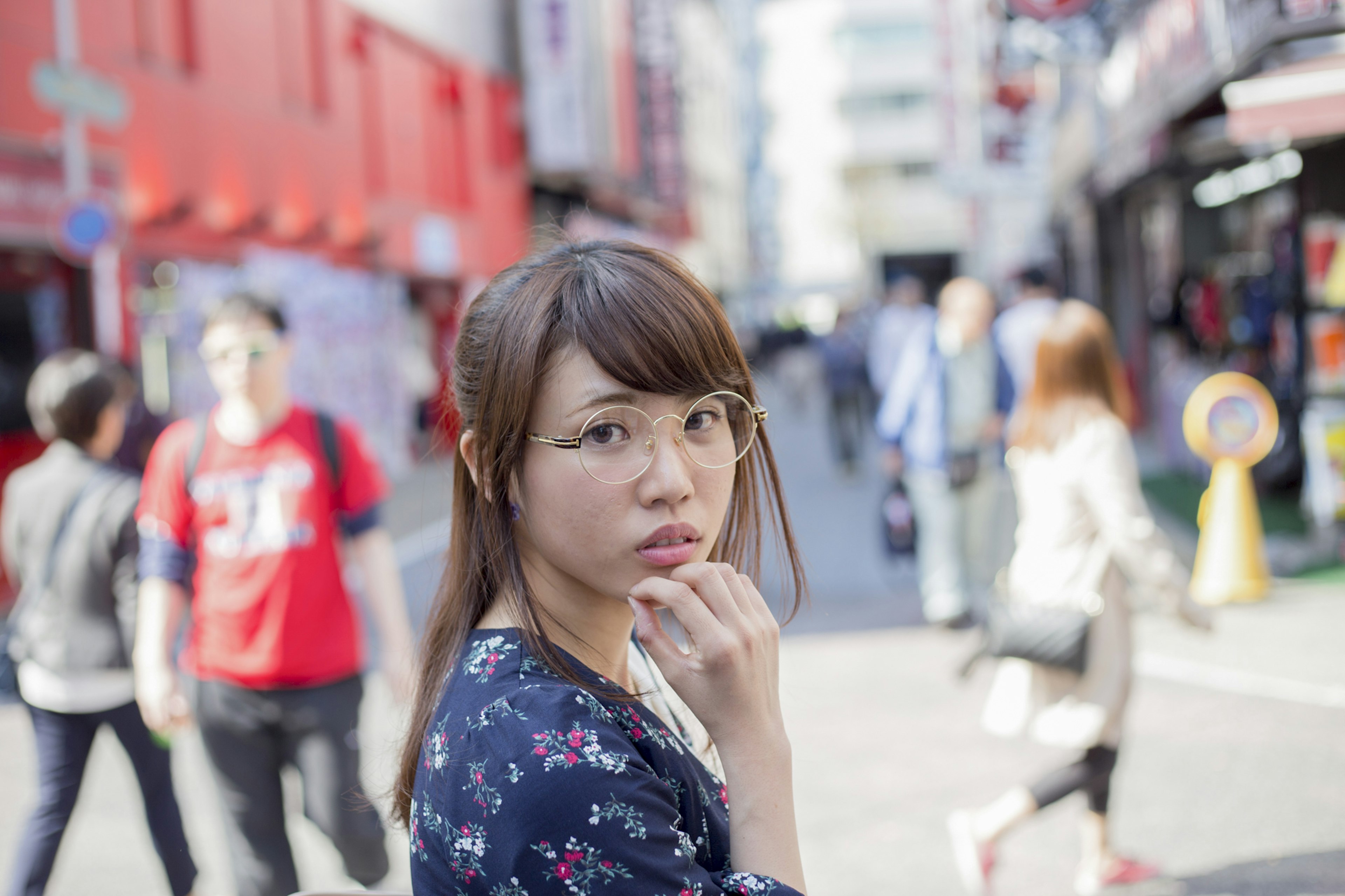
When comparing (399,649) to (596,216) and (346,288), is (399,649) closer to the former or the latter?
(346,288)

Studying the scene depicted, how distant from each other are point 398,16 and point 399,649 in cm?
1776

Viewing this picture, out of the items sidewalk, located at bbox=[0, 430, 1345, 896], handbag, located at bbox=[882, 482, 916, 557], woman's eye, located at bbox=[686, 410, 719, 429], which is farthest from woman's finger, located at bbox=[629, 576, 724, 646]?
handbag, located at bbox=[882, 482, 916, 557]

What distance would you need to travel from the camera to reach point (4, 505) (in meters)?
4.41

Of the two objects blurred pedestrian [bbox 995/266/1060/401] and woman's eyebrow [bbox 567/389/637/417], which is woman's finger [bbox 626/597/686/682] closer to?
woman's eyebrow [bbox 567/389/637/417]

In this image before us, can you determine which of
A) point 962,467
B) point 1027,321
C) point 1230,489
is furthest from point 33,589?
point 1027,321

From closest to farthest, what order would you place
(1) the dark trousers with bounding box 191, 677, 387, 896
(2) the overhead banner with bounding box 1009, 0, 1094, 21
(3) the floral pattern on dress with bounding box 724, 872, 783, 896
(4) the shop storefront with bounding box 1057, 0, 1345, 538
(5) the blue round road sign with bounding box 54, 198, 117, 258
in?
(3) the floral pattern on dress with bounding box 724, 872, 783, 896, (1) the dark trousers with bounding box 191, 677, 387, 896, (4) the shop storefront with bounding box 1057, 0, 1345, 538, (5) the blue round road sign with bounding box 54, 198, 117, 258, (2) the overhead banner with bounding box 1009, 0, 1094, 21

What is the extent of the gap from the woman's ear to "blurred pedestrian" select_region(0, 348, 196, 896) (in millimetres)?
2792

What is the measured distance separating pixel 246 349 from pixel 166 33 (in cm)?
1096

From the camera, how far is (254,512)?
3730 mm

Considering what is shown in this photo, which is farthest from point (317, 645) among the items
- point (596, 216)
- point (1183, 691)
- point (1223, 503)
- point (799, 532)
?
point (596, 216)

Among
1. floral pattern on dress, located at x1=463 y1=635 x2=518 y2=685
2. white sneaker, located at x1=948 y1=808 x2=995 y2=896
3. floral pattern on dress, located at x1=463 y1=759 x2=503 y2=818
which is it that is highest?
floral pattern on dress, located at x1=463 y1=635 x2=518 y2=685

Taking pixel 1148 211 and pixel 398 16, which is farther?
pixel 398 16

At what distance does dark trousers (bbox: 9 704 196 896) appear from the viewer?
12.7ft

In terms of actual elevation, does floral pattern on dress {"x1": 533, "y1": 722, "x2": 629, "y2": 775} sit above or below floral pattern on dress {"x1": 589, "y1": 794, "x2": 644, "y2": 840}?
above
